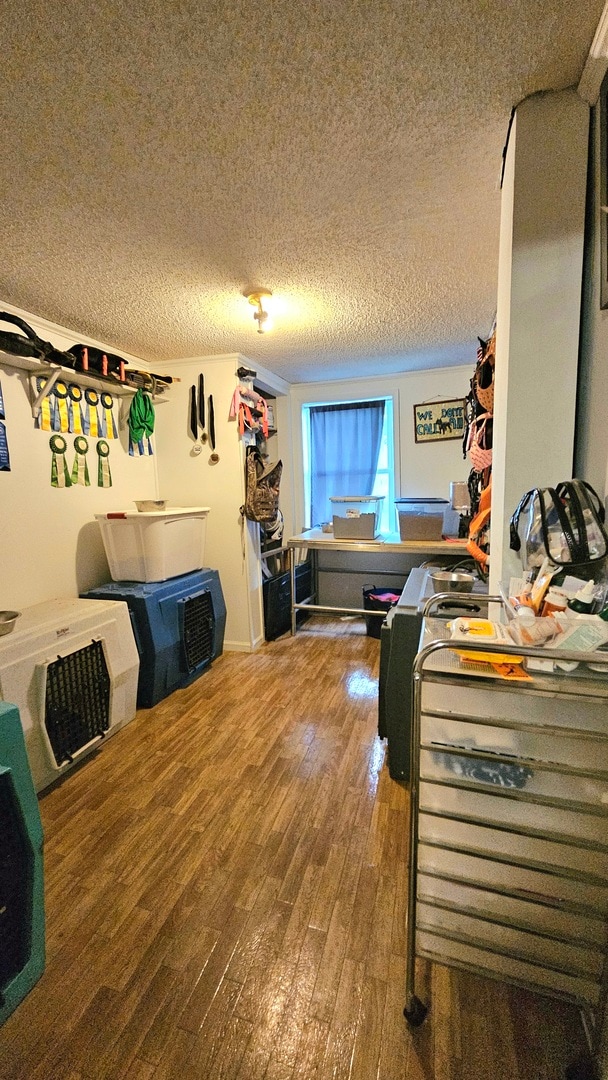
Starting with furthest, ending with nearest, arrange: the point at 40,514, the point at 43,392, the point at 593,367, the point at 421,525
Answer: the point at 421,525 < the point at 40,514 < the point at 43,392 < the point at 593,367

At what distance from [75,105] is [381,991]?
2376mm

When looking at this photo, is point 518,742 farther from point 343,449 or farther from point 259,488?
point 343,449

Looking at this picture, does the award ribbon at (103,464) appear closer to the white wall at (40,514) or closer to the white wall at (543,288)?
the white wall at (40,514)

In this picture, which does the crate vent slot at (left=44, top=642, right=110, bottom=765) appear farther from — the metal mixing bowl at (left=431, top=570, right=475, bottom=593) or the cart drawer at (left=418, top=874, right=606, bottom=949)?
the metal mixing bowl at (left=431, top=570, right=475, bottom=593)

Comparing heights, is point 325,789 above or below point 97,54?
below

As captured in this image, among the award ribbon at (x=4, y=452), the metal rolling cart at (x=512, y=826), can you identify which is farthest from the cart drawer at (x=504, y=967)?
the award ribbon at (x=4, y=452)

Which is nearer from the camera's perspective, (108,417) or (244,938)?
(244,938)

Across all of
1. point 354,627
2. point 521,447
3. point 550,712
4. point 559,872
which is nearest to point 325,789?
point 559,872

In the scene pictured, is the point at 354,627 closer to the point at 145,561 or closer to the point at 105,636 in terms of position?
the point at 145,561

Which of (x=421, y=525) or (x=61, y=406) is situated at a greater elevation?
(x=61, y=406)

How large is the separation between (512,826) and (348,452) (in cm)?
344

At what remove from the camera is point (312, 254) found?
1.67m

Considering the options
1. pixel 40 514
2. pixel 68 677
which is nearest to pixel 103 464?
pixel 40 514

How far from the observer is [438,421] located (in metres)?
3.58
